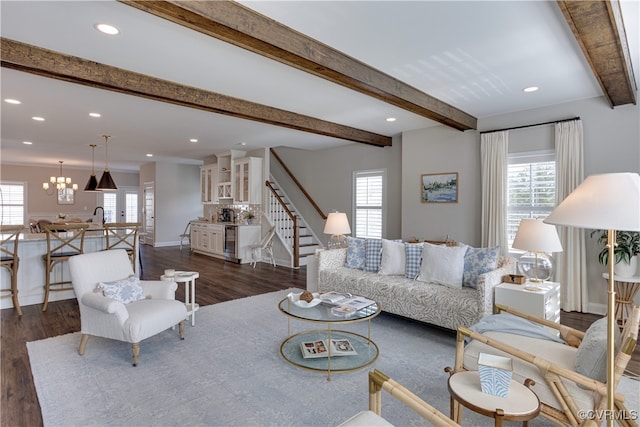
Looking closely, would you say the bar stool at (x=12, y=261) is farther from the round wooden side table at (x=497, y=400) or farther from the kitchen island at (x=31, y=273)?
the round wooden side table at (x=497, y=400)

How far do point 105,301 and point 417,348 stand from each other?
2.77 meters

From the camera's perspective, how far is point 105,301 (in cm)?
278

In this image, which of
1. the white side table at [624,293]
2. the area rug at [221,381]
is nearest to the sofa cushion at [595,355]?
the area rug at [221,381]

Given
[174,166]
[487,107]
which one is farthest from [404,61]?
[174,166]

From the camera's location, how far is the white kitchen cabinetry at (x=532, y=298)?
2920mm

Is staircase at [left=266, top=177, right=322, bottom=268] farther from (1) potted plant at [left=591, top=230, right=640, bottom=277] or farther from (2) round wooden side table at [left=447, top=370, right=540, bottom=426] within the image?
(2) round wooden side table at [left=447, top=370, right=540, bottom=426]

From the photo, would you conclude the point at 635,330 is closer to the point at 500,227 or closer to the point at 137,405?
the point at 137,405

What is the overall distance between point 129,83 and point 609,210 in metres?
3.96

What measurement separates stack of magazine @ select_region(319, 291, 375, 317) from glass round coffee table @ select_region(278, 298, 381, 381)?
42 mm

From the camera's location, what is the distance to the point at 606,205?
1.34 m

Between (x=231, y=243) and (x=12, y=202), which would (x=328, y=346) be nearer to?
(x=231, y=243)

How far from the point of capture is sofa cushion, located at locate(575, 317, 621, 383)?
5.45 ft

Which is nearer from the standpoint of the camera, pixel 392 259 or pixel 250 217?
pixel 392 259

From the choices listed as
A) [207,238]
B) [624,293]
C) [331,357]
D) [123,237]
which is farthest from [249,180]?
[624,293]
